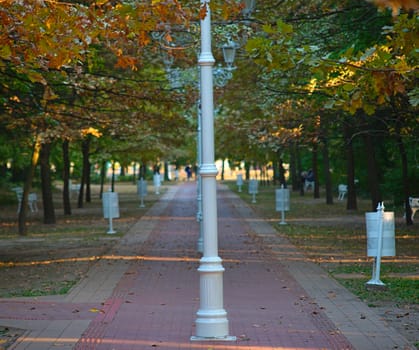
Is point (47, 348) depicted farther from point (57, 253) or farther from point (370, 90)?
point (57, 253)

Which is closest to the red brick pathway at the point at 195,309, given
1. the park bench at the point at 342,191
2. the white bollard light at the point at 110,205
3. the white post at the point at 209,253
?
the white post at the point at 209,253

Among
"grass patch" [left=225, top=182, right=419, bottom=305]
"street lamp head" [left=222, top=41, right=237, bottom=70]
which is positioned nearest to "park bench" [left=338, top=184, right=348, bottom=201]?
"grass patch" [left=225, top=182, right=419, bottom=305]

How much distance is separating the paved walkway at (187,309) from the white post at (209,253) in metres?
0.24

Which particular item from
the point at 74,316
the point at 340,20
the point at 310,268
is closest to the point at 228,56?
the point at 340,20

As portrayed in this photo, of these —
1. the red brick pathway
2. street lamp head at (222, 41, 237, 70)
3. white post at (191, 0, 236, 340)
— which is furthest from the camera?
street lamp head at (222, 41, 237, 70)

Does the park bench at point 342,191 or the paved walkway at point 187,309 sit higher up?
the park bench at point 342,191

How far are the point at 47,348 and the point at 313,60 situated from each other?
3980 mm

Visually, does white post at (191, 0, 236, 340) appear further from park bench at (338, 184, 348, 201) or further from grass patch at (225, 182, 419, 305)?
park bench at (338, 184, 348, 201)

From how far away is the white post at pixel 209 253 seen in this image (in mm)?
9461

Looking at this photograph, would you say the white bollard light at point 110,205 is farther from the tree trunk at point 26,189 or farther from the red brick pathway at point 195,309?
the red brick pathway at point 195,309

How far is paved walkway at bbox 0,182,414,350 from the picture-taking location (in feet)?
30.8

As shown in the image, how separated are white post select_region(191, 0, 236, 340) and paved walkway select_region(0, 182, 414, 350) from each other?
239 millimetres

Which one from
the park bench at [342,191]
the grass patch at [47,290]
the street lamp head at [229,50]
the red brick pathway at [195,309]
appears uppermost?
the street lamp head at [229,50]

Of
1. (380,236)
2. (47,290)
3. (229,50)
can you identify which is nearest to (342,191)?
(229,50)
